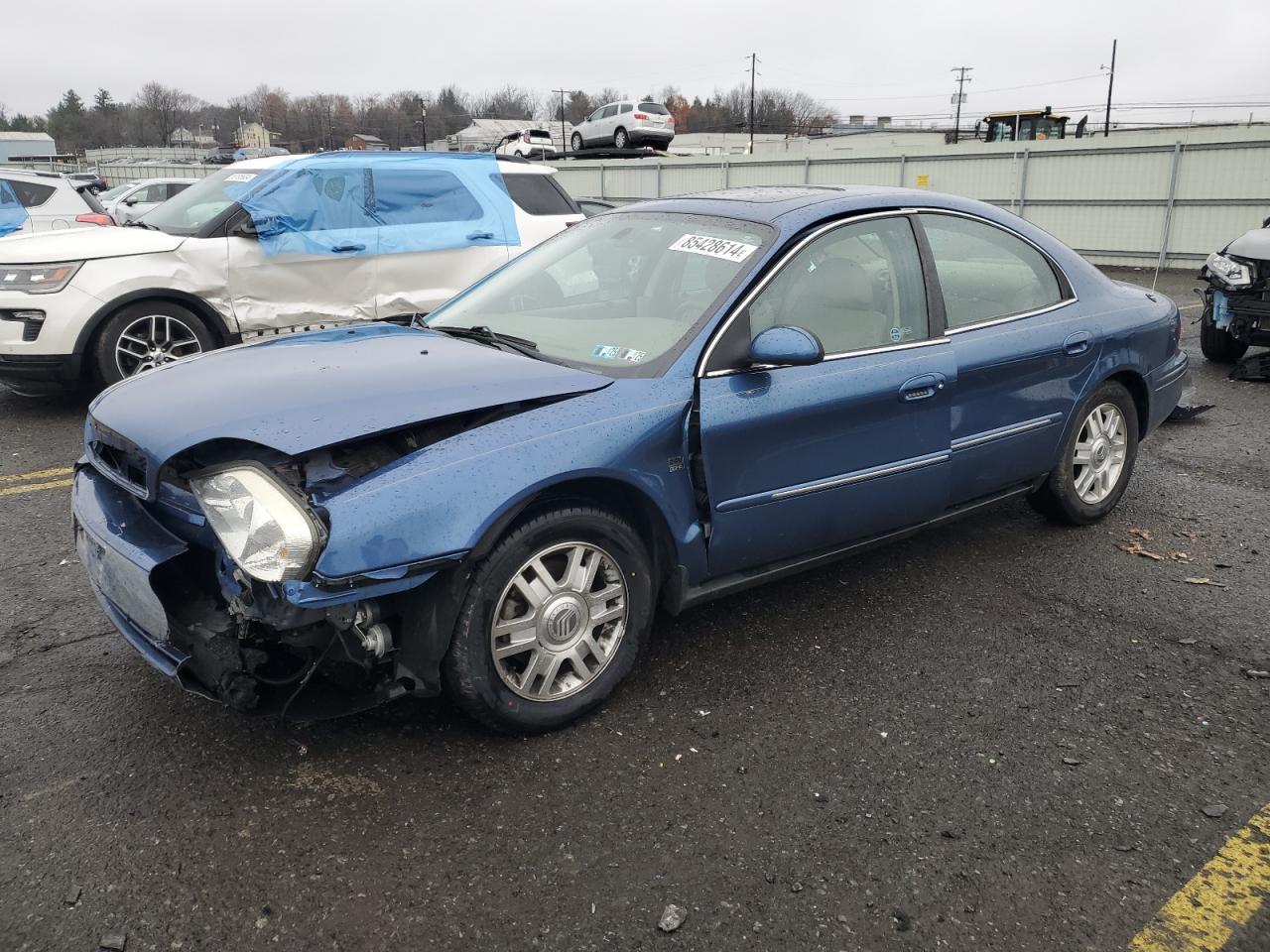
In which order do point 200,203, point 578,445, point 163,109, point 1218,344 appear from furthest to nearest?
point 163,109 → point 1218,344 → point 200,203 → point 578,445

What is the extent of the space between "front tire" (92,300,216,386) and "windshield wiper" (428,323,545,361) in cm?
379

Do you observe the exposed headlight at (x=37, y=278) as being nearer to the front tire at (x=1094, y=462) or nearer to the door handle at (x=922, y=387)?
the door handle at (x=922, y=387)

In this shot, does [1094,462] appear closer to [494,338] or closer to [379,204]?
[494,338]

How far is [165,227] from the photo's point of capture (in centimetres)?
738

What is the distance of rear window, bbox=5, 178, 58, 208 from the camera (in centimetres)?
1391

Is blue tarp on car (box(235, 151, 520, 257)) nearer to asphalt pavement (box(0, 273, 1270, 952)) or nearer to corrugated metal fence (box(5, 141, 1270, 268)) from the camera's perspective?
asphalt pavement (box(0, 273, 1270, 952))

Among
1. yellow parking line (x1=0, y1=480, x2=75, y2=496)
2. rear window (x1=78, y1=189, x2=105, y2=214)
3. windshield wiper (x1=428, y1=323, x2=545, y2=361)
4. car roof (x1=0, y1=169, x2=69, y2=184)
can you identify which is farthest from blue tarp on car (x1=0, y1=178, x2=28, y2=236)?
windshield wiper (x1=428, y1=323, x2=545, y2=361)

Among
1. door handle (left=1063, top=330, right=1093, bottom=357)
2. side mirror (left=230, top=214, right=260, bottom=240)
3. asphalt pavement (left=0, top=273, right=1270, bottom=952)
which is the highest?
side mirror (left=230, top=214, right=260, bottom=240)

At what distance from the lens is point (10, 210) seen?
13781 mm

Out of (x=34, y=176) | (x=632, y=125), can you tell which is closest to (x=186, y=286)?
(x=34, y=176)

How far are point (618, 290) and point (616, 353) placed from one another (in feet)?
1.83

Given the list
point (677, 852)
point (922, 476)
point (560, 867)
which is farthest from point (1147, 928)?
point (922, 476)

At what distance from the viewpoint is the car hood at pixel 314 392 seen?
2633 millimetres

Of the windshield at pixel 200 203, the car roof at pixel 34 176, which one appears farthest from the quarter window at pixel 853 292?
the car roof at pixel 34 176
